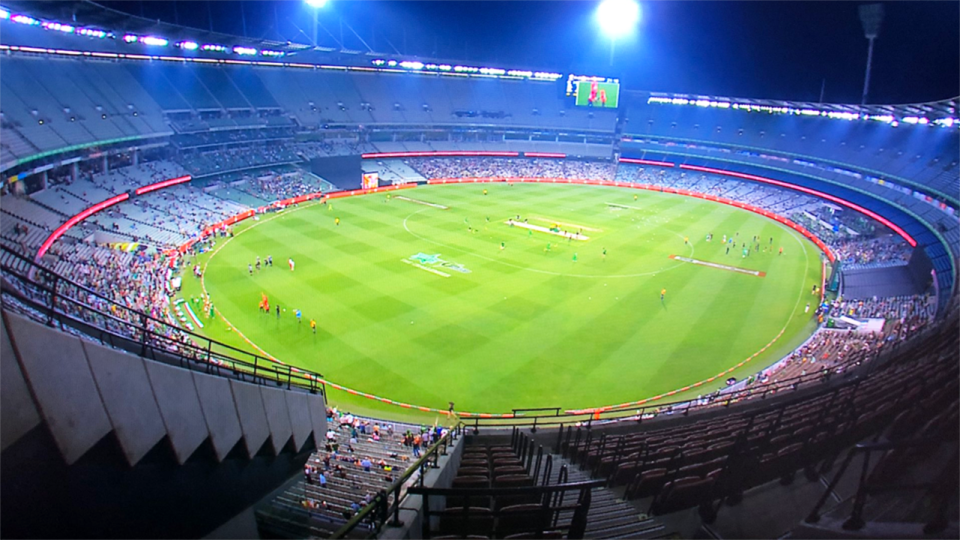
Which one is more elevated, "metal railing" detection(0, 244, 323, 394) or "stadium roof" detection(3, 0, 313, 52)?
"stadium roof" detection(3, 0, 313, 52)

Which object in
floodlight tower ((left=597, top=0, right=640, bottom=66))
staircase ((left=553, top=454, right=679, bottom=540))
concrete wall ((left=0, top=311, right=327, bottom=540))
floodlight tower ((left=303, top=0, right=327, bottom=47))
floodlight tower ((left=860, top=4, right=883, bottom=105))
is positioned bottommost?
staircase ((left=553, top=454, right=679, bottom=540))

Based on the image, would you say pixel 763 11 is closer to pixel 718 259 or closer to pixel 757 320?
pixel 718 259

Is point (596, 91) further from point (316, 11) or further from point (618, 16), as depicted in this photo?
point (316, 11)

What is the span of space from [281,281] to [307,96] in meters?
50.4

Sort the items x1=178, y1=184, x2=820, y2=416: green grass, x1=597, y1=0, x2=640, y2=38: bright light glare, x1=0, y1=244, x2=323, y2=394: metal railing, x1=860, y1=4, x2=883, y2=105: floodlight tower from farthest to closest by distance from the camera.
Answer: x1=597, y1=0, x2=640, y2=38: bright light glare < x1=860, y1=4, x2=883, y2=105: floodlight tower < x1=178, y1=184, x2=820, y2=416: green grass < x1=0, y1=244, x2=323, y2=394: metal railing

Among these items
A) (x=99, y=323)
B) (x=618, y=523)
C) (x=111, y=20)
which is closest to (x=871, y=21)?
(x=618, y=523)

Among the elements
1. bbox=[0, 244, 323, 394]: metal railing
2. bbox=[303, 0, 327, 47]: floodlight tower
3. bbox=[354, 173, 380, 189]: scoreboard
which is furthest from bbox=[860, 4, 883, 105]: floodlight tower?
bbox=[354, 173, 380, 189]: scoreboard

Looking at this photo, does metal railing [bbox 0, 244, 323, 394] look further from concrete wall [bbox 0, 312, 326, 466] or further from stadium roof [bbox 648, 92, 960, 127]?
stadium roof [bbox 648, 92, 960, 127]

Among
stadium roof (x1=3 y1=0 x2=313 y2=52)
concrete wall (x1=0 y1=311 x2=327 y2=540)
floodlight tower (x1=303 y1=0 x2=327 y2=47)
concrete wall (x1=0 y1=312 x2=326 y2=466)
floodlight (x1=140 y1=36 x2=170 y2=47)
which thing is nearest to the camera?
concrete wall (x1=0 y1=312 x2=326 y2=466)

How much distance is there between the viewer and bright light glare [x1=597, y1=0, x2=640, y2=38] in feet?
238

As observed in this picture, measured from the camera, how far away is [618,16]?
74.7m

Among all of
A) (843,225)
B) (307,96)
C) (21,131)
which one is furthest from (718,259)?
(307,96)

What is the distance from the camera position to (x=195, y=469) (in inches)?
313

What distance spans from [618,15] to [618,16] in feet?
0.85
